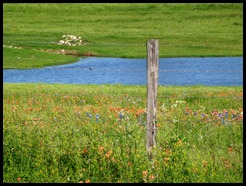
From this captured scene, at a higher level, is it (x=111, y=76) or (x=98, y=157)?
(x=111, y=76)

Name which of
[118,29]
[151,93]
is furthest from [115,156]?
[118,29]

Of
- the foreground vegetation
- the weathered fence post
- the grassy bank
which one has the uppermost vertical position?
the grassy bank

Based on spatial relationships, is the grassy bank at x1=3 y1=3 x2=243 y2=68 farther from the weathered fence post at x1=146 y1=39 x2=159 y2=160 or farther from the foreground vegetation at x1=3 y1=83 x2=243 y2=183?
the weathered fence post at x1=146 y1=39 x2=159 y2=160

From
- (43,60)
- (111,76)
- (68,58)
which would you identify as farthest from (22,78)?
(68,58)

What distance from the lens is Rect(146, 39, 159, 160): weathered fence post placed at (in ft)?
26.9

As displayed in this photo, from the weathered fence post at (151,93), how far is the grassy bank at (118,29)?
33616 mm

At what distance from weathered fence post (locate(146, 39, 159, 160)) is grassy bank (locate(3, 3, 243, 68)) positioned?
110 feet

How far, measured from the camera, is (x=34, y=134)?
845 centimetres

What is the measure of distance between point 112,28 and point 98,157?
67357 millimetres

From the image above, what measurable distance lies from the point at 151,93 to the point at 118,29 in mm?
65527

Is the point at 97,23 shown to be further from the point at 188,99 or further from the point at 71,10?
the point at 188,99

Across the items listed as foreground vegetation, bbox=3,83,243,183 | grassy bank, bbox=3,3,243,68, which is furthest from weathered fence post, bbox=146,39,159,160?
grassy bank, bbox=3,3,243,68

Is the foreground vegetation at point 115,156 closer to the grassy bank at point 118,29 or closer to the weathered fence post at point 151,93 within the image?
the weathered fence post at point 151,93

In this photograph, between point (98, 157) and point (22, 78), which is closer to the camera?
point (98, 157)
